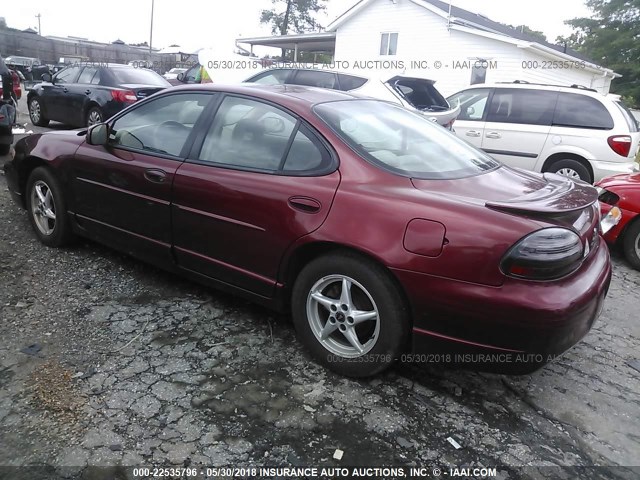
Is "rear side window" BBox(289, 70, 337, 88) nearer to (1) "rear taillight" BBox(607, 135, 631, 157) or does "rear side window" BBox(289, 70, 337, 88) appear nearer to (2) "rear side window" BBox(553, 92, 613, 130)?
(2) "rear side window" BBox(553, 92, 613, 130)

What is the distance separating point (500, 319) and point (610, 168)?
582 cm

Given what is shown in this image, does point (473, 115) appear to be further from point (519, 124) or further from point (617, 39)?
point (617, 39)

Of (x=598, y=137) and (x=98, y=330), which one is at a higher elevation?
(x=598, y=137)

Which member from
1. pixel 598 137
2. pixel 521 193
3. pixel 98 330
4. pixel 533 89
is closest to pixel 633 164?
pixel 598 137

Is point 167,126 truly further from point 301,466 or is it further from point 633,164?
point 633,164

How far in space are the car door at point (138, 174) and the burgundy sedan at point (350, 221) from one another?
11 mm

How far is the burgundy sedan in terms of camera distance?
2287 mm

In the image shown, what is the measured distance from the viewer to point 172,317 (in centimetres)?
329

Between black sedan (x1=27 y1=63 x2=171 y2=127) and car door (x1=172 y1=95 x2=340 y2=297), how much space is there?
6.74 metres

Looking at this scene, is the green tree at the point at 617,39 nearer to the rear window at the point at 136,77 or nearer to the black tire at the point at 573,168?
the black tire at the point at 573,168

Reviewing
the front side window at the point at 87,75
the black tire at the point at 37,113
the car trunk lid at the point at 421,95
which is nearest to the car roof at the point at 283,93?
the car trunk lid at the point at 421,95

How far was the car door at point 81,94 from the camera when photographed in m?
9.50

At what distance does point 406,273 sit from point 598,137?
5.91m

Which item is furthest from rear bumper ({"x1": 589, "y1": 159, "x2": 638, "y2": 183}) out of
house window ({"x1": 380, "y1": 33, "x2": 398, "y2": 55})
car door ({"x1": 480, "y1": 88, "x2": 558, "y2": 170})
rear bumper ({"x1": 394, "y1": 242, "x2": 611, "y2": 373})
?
house window ({"x1": 380, "y1": 33, "x2": 398, "y2": 55})
